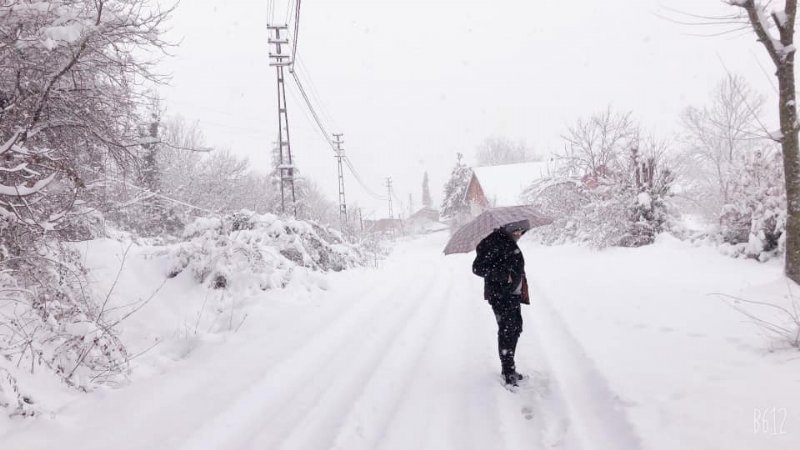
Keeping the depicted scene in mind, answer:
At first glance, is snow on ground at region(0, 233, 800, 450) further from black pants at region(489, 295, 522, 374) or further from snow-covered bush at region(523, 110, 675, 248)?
snow-covered bush at region(523, 110, 675, 248)

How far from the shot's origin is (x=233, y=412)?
157 inches

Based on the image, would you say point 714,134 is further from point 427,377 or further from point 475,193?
point 427,377

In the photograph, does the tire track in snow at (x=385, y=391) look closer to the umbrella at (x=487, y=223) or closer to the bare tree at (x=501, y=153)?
the umbrella at (x=487, y=223)

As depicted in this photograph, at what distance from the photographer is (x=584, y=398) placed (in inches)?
161

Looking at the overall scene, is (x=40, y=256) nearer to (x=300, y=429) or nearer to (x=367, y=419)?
(x=300, y=429)

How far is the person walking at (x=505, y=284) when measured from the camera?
15.2 ft

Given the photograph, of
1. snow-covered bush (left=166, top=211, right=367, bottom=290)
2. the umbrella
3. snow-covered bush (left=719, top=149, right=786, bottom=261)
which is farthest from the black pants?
snow-covered bush (left=719, top=149, right=786, bottom=261)

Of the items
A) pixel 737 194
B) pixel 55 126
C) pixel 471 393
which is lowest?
pixel 471 393

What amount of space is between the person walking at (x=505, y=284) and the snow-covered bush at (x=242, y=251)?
5.49 m

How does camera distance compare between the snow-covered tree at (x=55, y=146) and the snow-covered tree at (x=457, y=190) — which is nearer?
the snow-covered tree at (x=55, y=146)

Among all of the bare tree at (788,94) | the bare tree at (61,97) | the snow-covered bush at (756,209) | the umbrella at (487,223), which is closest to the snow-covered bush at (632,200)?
the snow-covered bush at (756,209)

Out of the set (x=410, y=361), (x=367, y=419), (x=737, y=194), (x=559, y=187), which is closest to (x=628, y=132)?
(x=559, y=187)

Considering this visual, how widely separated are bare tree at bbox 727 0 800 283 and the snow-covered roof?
32564 millimetres

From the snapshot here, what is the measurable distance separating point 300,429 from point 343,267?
1069 centimetres
